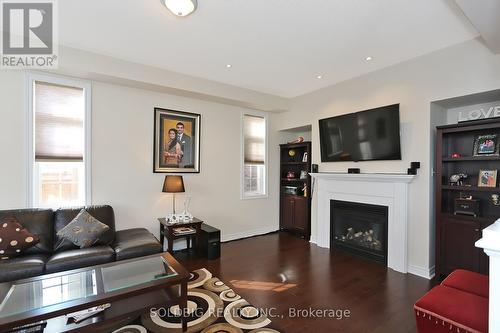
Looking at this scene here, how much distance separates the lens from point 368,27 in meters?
2.54

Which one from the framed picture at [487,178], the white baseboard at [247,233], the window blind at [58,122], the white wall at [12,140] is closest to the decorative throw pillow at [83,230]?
the white wall at [12,140]

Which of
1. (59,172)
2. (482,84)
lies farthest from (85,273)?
(482,84)

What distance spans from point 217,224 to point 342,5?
12.3ft

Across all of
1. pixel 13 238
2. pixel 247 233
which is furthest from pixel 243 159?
pixel 13 238

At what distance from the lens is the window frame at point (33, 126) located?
3.03 metres

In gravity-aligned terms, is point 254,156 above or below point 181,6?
below

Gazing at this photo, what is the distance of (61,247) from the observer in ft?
9.37

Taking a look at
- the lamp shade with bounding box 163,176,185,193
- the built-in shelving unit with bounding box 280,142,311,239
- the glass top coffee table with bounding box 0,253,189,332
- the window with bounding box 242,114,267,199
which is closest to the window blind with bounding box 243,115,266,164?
the window with bounding box 242,114,267,199

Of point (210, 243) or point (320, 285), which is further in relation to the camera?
point (210, 243)

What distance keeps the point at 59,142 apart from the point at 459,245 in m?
5.20

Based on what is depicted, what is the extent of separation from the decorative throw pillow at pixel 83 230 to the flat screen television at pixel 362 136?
11.8ft

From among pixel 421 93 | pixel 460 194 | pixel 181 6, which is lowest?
pixel 460 194

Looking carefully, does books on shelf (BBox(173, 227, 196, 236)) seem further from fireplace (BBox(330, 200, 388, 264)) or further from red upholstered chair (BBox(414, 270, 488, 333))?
red upholstered chair (BBox(414, 270, 488, 333))

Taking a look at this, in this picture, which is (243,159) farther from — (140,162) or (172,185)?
(140,162)
